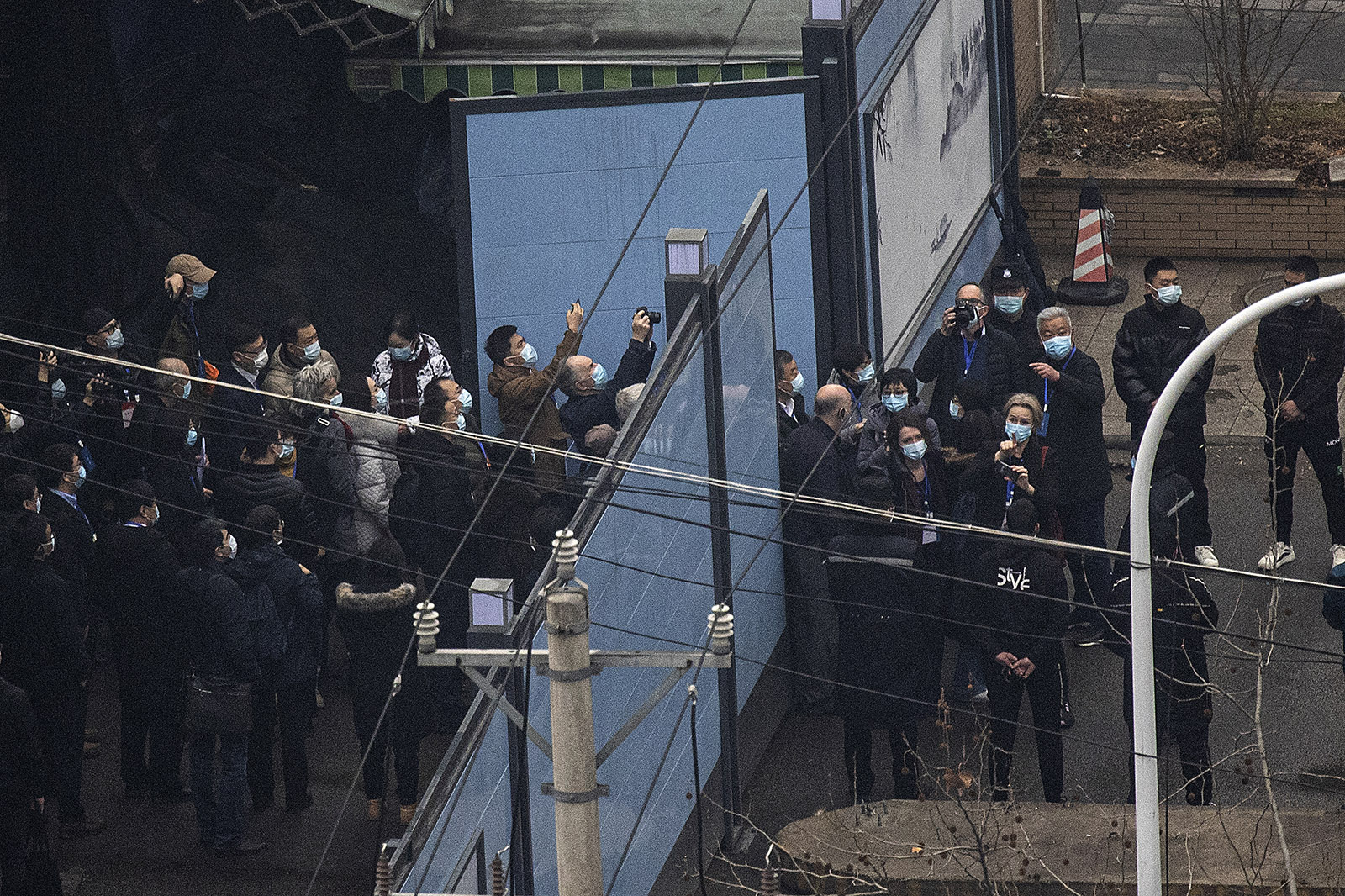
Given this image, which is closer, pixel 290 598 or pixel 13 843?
pixel 13 843

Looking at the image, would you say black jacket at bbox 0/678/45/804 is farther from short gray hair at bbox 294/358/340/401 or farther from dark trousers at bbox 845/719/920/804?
dark trousers at bbox 845/719/920/804

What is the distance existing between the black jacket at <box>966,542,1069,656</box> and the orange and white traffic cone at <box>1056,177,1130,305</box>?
6.85 m

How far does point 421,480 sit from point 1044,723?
333cm

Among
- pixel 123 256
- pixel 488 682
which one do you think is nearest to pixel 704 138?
pixel 123 256

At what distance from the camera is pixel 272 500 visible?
11.6 metres

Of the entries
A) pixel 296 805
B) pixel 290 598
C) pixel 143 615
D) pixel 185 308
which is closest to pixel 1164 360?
pixel 290 598

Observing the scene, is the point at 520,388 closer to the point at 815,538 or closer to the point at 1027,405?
the point at 815,538

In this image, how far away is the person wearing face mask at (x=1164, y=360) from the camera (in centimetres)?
1266

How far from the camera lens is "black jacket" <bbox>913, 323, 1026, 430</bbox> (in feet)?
42.9

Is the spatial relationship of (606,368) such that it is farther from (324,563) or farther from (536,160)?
(324,563)

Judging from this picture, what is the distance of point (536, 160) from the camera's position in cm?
1392

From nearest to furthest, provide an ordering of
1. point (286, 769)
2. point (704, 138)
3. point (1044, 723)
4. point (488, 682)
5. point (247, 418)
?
point (488, 682) → point (1044, 723) → point (286, 769) → point (247, 418) → point (704, 138)

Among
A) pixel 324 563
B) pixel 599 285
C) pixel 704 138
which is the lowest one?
pixel 324 563

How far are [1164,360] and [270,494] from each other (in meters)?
4.94
